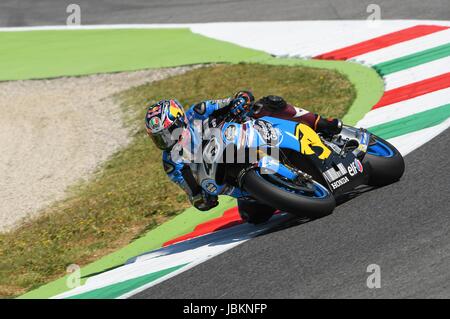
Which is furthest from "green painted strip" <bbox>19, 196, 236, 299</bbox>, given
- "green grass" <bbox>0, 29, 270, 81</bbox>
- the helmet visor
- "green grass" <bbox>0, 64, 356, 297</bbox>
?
"green grass" <bbox>0, 29, 270, 81</bbox>

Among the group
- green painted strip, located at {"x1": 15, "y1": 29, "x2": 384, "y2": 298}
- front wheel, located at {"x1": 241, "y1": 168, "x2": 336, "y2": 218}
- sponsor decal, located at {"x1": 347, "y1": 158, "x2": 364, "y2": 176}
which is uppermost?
green painted strip, located at {"x1": 15, "y1": 29, "x2": 384, "y2": 298}

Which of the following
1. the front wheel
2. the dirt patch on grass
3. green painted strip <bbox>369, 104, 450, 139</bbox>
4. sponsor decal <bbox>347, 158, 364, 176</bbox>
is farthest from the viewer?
the dirt patch on grass

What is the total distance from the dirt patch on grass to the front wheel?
5678 millimetres

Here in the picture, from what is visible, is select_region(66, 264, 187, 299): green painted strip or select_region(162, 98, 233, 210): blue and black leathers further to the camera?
select_region(162, 98, 233, 210): blue and black leathers

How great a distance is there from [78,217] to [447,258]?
614 cm

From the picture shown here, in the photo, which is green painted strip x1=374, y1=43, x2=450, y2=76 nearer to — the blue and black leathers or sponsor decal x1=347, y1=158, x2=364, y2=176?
sponsor decal x1=347, y1=158, x2=364, y2=176

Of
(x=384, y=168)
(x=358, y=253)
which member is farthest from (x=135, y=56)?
(x=358, y=253)

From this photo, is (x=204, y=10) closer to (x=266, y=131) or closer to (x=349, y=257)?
(x=266, y=131)

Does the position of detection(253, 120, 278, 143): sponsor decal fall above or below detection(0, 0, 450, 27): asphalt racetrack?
below

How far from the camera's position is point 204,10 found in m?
19.4

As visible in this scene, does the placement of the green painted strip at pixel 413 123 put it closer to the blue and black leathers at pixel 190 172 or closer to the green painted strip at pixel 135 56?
the green painted strip at pixel 135 56

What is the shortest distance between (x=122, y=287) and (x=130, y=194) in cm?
459

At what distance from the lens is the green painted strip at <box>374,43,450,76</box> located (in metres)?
13.0
